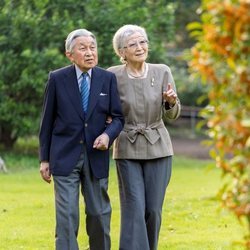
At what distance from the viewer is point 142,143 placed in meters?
7.81

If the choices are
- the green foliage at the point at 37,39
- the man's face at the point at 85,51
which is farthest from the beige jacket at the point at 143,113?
the green foliage at the point at 37,39

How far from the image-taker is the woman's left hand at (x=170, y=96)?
25.0 feet

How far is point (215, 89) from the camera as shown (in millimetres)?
4559

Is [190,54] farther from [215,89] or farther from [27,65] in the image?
[27,65]

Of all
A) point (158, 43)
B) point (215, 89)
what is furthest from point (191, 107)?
point (215, 89)

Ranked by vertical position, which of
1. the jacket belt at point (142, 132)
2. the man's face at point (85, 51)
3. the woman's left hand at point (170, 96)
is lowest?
the jacket belt at point (142, 132)

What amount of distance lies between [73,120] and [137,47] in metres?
0.79

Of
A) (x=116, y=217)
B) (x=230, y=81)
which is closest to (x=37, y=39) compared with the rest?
(x=116, y=217)

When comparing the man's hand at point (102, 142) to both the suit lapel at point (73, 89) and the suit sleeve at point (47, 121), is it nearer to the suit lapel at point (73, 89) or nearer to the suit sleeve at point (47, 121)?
the suit lapel at point (73, 89)

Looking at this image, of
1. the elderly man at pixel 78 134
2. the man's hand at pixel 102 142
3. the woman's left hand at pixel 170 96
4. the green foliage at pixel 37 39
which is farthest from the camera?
the green foliage at pixel 37 39

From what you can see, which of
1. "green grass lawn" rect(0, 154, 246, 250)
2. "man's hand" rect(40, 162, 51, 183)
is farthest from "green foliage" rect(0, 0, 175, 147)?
"man's hand" rect(40, 162, 51, 183)

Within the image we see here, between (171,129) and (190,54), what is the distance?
28250mm

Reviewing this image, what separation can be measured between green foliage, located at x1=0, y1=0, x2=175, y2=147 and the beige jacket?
10428 millimetres

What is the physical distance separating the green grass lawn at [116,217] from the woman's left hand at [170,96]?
65cm
